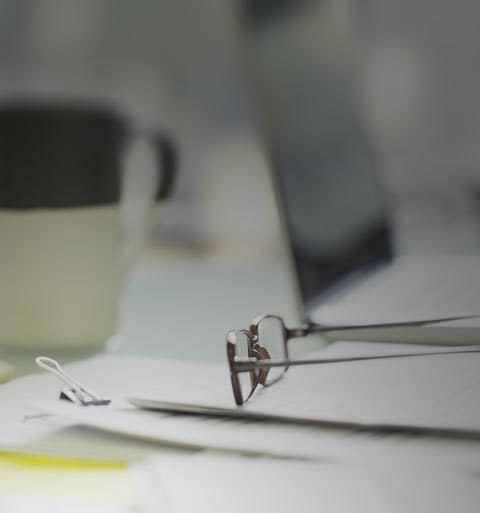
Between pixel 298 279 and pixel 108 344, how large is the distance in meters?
0.20

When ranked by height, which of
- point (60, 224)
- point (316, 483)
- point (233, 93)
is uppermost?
point (233, 93)

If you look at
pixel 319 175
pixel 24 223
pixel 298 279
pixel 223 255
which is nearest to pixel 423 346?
pixel 298 279

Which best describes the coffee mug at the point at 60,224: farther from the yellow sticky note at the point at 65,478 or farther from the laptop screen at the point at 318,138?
the yellow sticky note at the point at 65,478

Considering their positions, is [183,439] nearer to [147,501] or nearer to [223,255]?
[147,501]

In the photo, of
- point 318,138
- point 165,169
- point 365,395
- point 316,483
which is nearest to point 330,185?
point 318,138

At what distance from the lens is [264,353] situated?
0.67 m

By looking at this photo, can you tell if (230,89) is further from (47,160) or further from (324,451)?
(324,451)

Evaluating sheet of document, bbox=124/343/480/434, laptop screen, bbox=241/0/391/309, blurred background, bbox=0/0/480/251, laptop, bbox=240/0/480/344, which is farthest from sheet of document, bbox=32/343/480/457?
blurred background, bbox=0/0/480/251

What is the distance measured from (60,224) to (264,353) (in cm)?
26

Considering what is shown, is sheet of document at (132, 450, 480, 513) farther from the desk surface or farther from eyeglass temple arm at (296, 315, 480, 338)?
eyeglass temple arm at (296, 315, 480, 338)

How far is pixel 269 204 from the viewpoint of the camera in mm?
1247

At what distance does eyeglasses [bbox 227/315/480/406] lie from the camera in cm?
59

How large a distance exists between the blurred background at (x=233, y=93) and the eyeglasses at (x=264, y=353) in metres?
0.24

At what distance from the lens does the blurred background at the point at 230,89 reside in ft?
3.34
